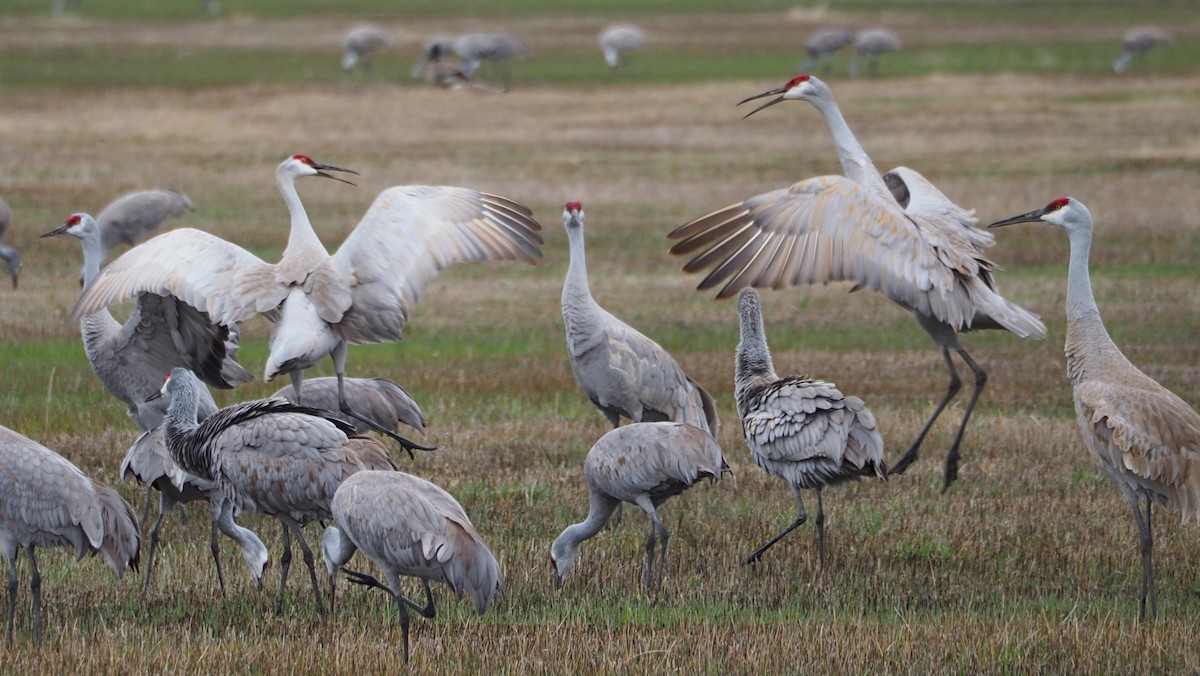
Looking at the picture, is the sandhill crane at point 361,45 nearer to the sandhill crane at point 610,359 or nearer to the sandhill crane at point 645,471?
the sandhill crane at point 610,359

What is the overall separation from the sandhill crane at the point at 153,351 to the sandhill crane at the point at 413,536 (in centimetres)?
303

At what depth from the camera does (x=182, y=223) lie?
60.8ft

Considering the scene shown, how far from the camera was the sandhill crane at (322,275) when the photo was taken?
317 inches

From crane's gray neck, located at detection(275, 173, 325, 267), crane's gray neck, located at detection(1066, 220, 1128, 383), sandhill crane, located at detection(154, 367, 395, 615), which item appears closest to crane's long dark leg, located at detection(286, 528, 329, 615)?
sandhill crane, located at detection(154, 367, 395, 615)

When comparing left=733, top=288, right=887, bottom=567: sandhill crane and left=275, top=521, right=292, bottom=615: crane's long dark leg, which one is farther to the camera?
left=733, top=288, right=887, bottom=567: sandhill crane

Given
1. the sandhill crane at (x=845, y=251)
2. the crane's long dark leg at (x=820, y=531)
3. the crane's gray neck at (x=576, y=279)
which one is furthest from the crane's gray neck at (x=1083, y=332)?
the crane's gray neck at (x=576, y=279)

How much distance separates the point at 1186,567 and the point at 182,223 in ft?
45.3

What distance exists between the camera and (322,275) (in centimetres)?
836

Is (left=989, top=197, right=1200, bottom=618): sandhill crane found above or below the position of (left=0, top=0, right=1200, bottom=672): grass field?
above

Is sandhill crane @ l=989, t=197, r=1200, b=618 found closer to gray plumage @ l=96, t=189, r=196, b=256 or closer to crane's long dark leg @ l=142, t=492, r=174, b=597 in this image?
crane's long dark leg @ l=142, t=492, r=174, b=597

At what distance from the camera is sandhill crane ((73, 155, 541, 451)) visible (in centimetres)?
805

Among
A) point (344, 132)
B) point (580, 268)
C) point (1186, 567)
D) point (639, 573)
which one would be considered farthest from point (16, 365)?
point (344, 132)

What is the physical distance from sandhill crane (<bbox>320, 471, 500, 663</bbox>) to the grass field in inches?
9.2

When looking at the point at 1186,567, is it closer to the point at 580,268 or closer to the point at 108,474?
the point at 580,268
